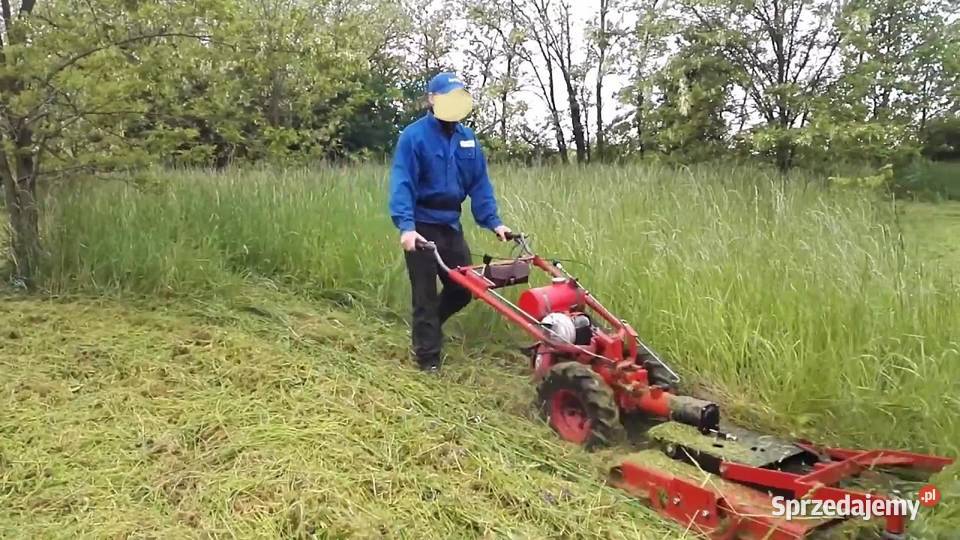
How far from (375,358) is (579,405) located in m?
1.44

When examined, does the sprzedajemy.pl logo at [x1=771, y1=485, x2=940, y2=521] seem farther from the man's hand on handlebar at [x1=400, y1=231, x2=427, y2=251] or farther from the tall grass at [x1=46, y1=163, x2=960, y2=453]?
the man's hand on handlebar at [x1=400, y1=231, x2=427, y2=251]

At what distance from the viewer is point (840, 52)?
9.07 m

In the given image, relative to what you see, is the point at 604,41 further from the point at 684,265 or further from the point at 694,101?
the point at 684,265

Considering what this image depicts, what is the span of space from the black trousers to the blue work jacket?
8cm

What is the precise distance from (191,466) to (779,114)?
26.4 ft

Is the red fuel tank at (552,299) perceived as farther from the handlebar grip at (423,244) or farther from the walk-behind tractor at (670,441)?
the handlebar grip at (423,244)

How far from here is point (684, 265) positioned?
4.85 metres

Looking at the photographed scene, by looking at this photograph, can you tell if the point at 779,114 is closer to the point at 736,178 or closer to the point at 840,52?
the point at 840,52

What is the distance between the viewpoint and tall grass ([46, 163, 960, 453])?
3746mm

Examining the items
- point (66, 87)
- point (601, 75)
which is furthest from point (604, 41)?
point (66, 87)

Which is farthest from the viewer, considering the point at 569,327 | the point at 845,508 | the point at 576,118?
the point at 576,118

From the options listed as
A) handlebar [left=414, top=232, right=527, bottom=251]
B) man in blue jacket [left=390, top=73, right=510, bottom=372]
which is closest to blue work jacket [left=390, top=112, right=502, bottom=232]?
man in blue jacket [left=390, top=73, right=510, bottom=372]

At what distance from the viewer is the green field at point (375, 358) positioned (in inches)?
120

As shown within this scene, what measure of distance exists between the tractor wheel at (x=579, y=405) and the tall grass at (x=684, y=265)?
0.71 meters
